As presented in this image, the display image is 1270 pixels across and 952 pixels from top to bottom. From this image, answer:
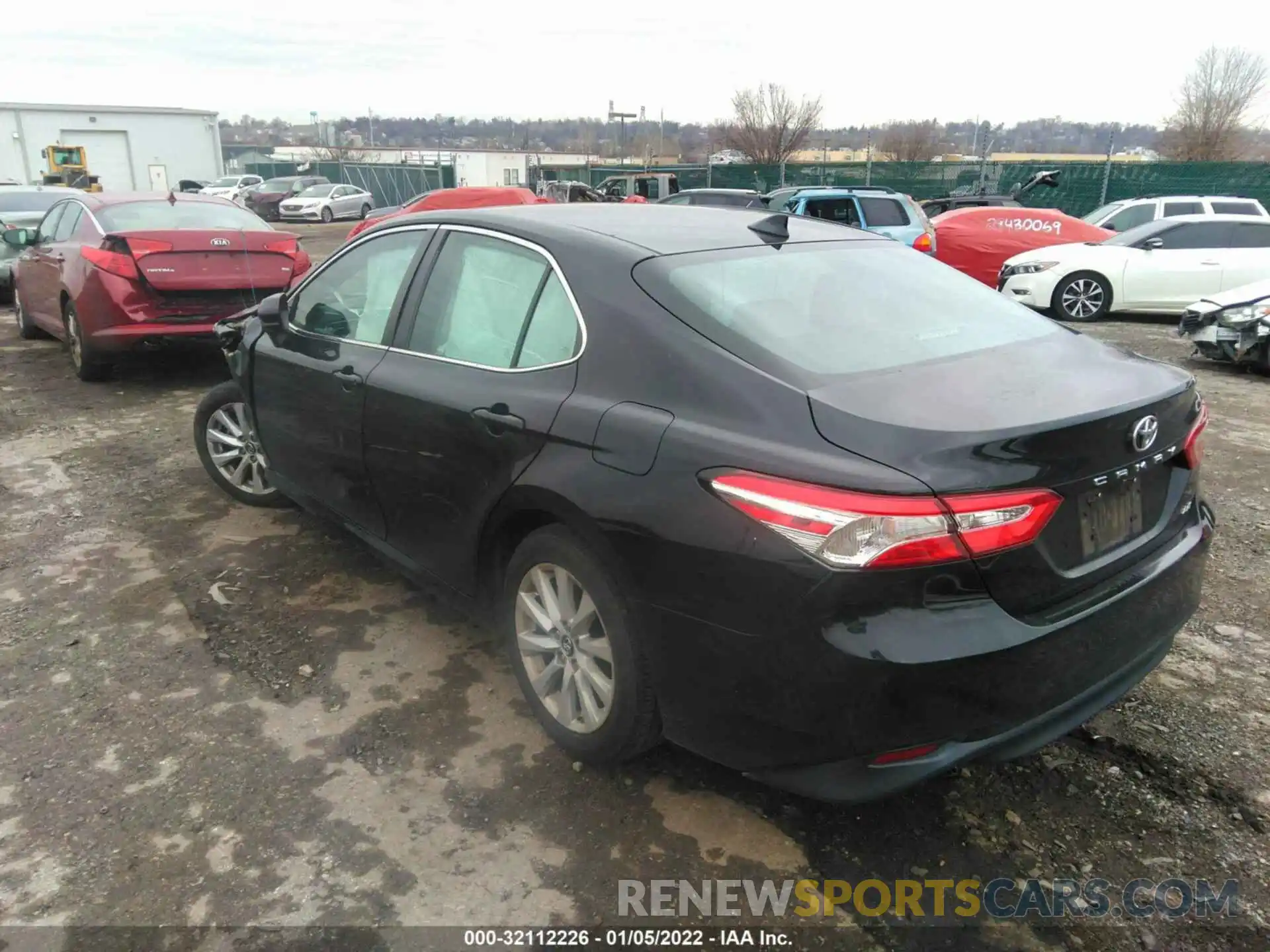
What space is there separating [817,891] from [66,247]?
8.34 m

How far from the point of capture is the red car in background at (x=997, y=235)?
1405 cm

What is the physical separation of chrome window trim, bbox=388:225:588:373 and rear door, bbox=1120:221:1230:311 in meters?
11.1

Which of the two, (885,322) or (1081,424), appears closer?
(1081,424)

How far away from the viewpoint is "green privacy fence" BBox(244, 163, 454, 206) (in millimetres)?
42312

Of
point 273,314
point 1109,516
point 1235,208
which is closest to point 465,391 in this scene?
point 273,314

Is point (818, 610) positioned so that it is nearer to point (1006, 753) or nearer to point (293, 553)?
point (1006, 753)

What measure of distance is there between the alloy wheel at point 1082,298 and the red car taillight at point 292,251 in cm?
959

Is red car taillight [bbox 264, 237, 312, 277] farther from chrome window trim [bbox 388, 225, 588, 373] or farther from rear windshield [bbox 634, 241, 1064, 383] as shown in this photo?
rear windshield [bbox 634, 241, 1064, 383]

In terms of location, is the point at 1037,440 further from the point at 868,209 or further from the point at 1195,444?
the point at 868,209

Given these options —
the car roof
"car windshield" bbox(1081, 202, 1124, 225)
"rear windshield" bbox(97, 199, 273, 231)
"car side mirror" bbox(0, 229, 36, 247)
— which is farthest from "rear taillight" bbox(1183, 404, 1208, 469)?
"car windshield" bbox(1081, 202, 1124, 225)

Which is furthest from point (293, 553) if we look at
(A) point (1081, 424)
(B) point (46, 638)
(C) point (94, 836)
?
(A) point (1081, 424)

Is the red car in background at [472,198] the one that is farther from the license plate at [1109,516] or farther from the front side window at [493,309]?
the license plate at [1109,516]

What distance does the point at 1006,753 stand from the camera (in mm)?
2299

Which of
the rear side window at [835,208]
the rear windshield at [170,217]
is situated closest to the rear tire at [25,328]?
the rear windshield at [170,217]
